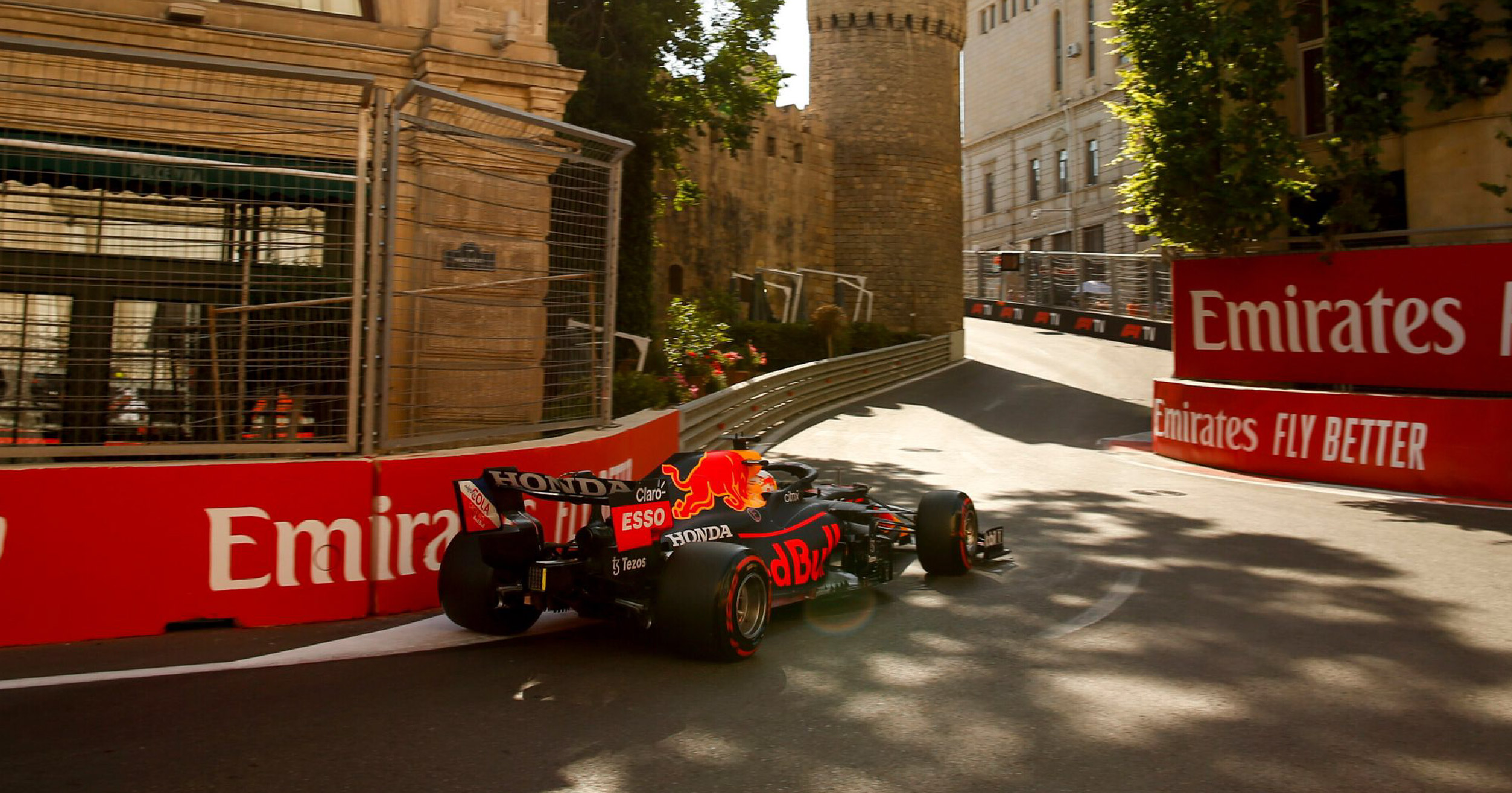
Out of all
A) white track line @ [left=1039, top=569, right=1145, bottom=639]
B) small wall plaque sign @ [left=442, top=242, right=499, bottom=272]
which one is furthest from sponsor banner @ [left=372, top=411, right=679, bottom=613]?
white track line @ [left=1039, top=569, right=1145, bottom=639]

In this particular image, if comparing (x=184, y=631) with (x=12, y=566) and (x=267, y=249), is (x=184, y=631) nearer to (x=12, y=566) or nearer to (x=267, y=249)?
(x=12, y=566)

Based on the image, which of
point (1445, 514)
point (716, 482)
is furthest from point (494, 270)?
point (1445, 514)

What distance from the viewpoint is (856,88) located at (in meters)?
43.8

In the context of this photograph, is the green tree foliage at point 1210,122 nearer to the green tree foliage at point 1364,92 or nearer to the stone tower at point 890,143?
the green tree foliage at point 1364,92

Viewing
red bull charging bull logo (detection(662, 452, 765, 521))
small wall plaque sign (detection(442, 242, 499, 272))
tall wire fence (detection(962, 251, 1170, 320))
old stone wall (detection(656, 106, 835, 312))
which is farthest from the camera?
tall wire fence (detection(962, 251, 1170, 320))

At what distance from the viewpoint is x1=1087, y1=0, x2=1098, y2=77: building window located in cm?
6000

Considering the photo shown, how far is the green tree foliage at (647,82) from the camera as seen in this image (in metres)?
21.8

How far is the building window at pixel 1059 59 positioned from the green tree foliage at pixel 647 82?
1644 inches

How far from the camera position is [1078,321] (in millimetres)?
43500

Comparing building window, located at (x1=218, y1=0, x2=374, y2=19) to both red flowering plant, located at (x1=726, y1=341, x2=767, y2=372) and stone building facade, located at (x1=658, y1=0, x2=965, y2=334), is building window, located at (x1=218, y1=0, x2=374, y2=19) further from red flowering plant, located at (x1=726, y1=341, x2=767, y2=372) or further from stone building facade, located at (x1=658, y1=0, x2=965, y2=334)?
stone building facade, located at (x1=658, y1=0, x2=965, y2=334)

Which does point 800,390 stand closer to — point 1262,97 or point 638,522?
point 1262,97

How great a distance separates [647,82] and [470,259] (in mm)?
15663

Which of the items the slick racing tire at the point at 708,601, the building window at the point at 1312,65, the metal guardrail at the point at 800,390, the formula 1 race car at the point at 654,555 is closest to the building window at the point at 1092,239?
the metal guardrail at the point at 800,390

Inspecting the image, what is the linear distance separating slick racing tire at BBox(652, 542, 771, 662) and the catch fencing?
218 centimetres
